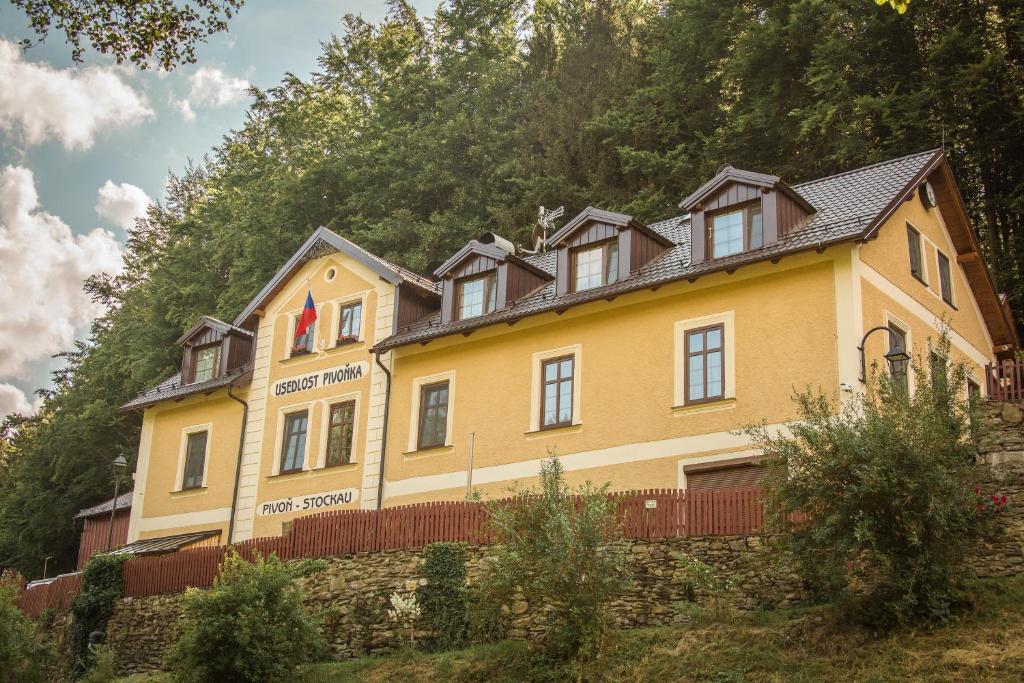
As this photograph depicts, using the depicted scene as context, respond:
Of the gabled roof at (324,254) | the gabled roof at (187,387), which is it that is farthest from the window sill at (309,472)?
the gabled roof at (324,254)

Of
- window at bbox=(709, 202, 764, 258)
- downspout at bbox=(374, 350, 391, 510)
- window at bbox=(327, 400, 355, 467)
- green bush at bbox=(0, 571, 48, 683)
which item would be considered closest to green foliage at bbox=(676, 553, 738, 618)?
window at bbox=(709, 202, 764, 258)

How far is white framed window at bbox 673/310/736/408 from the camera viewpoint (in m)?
23.0

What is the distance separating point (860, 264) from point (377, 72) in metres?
35.6

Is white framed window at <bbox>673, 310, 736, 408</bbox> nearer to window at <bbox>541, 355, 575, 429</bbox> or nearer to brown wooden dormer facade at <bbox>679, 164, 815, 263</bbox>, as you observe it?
brown wooden dormer facade at <bbox>679, 164, 815, 263</bbox>

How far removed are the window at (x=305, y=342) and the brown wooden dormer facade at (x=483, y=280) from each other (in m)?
4.39

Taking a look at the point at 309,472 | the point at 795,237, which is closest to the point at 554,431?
the point at 795,237

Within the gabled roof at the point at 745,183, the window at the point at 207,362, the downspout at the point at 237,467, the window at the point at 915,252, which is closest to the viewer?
the gabled roof at the point at 745,183

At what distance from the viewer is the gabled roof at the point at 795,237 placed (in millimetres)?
22328

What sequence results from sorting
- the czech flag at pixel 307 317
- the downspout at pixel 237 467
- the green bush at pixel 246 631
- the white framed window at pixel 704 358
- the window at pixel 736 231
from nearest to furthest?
the green bush at pixel 246 631 < the white framed window at pixel 704 358 < the window at pixel 736 231 < the downspout at pixel 237 467 < the czech flag at pixel 307 317

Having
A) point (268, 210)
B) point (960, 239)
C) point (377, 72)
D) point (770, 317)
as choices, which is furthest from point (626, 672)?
point (377, 72)

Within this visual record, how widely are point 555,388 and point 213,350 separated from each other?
41.4 feet

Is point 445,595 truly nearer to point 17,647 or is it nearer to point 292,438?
point 17,647

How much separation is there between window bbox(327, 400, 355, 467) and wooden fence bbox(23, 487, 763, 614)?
4.71 meters

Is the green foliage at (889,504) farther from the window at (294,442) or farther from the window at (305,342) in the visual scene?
the window at (305,342)
